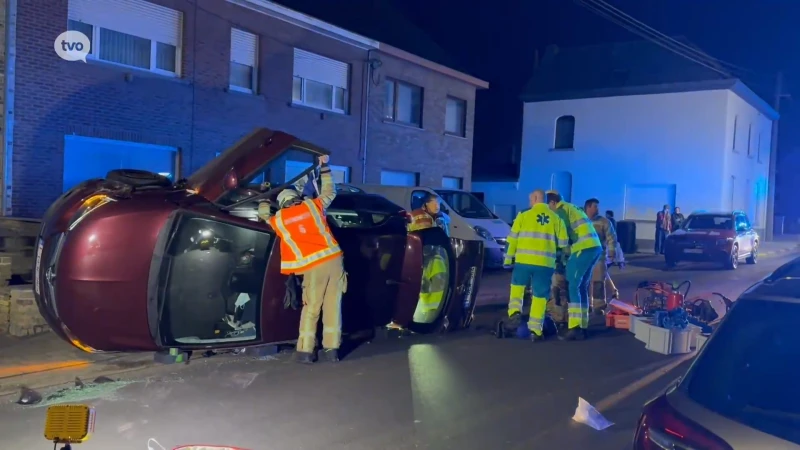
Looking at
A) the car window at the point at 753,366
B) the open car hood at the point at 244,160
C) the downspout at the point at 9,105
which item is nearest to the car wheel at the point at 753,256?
the open car hood at the point at 244,160

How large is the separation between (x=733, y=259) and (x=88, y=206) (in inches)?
687

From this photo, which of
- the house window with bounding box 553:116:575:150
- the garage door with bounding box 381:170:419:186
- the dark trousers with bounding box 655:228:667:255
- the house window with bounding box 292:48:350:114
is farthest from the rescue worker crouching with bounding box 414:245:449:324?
the house window with bounding box 553:116:575:150

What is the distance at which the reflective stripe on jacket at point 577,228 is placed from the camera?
28.6 ft

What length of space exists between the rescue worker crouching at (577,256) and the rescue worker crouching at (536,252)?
40cm

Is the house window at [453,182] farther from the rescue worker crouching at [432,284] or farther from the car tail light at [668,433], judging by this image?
the car tail light at [668,433]

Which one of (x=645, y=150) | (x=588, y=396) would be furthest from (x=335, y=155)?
(x=645, y=150)

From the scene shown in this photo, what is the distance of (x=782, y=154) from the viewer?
47312 millimetres

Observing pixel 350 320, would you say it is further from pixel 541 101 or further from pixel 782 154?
pixel 782 154

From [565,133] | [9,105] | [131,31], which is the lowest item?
[9,105]

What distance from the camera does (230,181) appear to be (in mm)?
6398

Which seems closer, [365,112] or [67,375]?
[67,375]

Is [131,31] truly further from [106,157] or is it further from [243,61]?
[243,61]

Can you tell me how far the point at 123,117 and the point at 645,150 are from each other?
21.7 m

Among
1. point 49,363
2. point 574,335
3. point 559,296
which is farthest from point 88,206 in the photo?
point 559,296
